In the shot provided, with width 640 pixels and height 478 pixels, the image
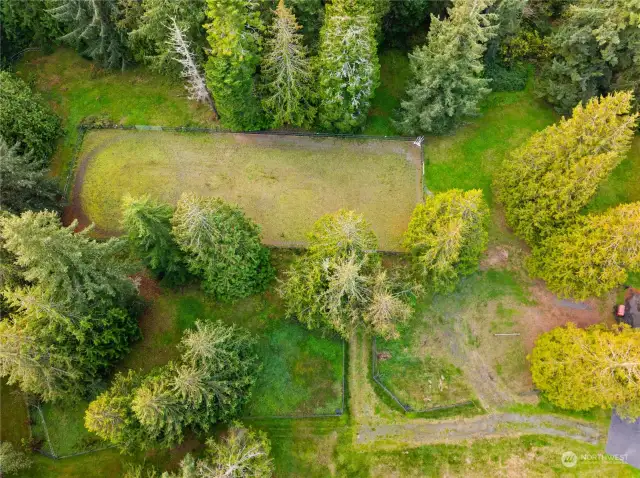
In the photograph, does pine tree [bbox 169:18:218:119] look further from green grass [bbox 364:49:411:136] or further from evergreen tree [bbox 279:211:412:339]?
evergreen tree [bbox 279:211:412:339]

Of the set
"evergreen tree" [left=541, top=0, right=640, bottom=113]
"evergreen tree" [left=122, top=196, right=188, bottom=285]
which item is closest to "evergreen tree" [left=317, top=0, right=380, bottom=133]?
"evergreen tree" [left=122, top=196, right=188, bottom=285]

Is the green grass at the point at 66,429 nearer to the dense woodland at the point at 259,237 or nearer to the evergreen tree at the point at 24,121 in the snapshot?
the dense woodland at the point at 259,237

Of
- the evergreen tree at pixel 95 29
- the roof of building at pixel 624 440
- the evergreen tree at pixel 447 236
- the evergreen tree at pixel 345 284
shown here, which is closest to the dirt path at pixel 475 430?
the roof of building at pixel 624 440

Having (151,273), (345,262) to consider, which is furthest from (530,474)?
(151,273)

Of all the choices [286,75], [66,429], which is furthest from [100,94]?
[66,429]

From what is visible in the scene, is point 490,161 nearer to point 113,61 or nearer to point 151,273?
point 151,273

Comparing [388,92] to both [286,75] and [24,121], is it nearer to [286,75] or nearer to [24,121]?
[286,75]
